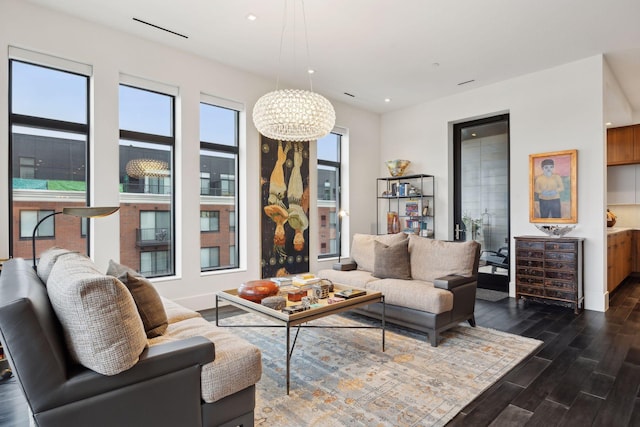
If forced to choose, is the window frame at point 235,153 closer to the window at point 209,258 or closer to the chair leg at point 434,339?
the window at point 209,258

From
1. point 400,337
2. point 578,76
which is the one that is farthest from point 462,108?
point 400,337

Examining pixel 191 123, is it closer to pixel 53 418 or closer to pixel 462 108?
pixel 53 418

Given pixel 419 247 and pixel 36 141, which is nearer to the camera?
pixel 36 141

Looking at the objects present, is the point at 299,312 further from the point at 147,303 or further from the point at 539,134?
the point at 539,134

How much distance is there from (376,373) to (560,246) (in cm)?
326

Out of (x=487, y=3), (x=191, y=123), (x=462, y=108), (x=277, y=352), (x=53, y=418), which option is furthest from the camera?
(x=462, y=108)

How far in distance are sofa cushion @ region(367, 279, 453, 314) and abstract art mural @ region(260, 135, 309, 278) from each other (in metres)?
1.96

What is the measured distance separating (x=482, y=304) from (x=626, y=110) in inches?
180

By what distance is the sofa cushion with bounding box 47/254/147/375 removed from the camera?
4.66 feet

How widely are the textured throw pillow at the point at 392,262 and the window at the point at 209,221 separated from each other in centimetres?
224

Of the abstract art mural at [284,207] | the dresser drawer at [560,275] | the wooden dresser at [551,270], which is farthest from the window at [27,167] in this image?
the dresser drawer at [560,275]

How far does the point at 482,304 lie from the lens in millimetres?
4828

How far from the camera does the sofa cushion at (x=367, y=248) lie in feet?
14.6

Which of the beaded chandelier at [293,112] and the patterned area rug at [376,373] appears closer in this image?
the patterned area rug at [376,373]
